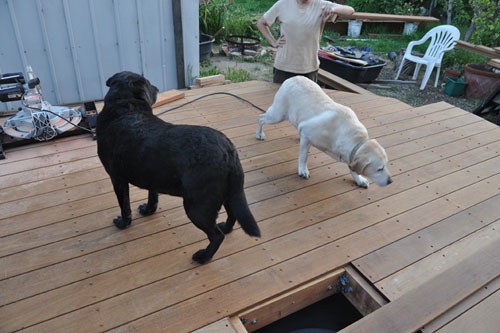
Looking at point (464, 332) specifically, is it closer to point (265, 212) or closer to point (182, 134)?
point (265, 212)

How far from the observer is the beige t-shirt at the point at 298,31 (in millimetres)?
3645

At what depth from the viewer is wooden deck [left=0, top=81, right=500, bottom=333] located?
184 cm

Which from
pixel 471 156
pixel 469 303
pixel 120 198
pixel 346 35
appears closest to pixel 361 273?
pixel 469 303

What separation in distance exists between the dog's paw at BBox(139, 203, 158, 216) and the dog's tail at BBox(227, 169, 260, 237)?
771 mm

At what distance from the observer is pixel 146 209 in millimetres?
2443

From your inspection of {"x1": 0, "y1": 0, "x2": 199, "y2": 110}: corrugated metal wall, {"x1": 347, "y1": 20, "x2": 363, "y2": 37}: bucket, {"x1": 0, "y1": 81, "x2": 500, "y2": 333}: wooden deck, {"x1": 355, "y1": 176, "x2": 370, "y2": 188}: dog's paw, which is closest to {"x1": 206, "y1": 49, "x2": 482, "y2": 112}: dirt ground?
{"x1": 0, "y1": 0, "x2": 199, "y2": 110}: corrugated metal wall

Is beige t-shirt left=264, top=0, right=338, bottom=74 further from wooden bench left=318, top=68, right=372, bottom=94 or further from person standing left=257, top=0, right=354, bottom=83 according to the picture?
wooden bench left=318, top=68, right=372, bottom=94

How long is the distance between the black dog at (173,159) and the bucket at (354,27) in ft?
28.6

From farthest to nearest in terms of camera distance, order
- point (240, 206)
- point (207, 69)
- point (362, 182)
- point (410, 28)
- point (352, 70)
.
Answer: point (410, 28)
point (207, 69)
point (352, 70)
point (362, 182)
point (240, 206)

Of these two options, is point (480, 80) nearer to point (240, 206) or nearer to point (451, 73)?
point (451, 73)

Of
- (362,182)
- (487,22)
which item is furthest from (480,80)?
(362,182)

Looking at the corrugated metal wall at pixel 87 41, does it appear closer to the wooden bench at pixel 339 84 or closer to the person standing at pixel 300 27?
the person standing at pixel 300 27

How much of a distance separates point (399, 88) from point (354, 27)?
11.5ft

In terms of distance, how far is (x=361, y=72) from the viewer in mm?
6066
